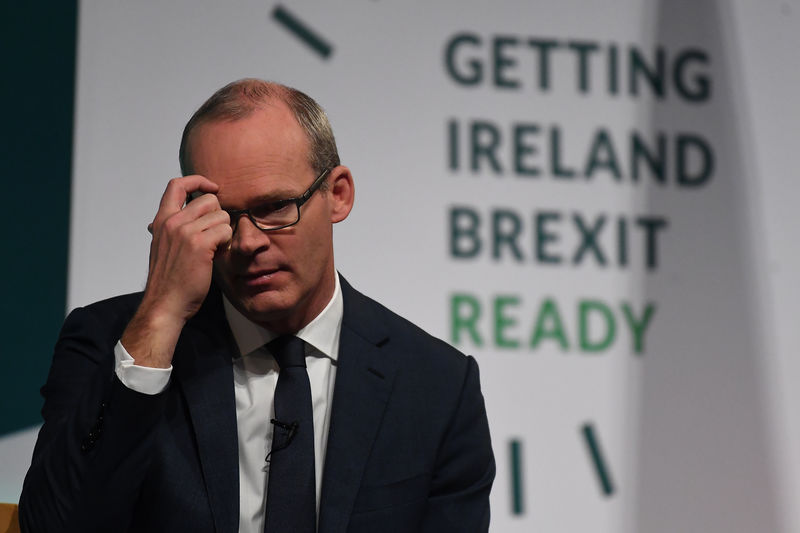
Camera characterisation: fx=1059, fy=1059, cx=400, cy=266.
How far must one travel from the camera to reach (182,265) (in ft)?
5.25

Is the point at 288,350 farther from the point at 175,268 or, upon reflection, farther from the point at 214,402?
the point at 175,268

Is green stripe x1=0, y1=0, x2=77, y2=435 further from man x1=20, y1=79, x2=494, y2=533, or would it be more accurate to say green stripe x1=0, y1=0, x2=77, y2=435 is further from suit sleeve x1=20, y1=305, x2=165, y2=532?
suit sleeve x1=20, y1=305, x2=165, y2=532

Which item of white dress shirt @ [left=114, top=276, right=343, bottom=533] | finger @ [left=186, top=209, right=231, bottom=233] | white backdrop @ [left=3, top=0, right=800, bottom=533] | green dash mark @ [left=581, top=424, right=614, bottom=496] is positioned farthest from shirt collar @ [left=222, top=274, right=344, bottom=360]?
green dash mark @ [left=581, top=424, right=614, bottom=496]

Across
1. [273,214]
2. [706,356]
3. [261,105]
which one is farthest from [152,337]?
[706,356]

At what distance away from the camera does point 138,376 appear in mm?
1524

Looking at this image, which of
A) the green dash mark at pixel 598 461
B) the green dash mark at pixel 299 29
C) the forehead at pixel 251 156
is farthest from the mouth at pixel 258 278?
the green dash mark at pixel 598 461

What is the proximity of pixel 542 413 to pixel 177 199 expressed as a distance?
1453 mm

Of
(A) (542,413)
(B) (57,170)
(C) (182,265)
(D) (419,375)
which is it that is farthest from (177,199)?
(A) (542,413)

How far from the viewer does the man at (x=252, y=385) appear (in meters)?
1.54

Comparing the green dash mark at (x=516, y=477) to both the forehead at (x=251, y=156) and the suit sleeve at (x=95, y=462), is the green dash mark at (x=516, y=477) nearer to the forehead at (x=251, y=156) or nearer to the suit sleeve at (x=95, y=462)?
the forehead at (x=251, y=156)

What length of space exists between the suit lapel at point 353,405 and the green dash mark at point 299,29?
3.48 ft

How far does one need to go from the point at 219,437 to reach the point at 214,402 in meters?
0.06

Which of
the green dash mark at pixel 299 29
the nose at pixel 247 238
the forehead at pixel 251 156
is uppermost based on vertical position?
the green dash mark at pixel 299 29

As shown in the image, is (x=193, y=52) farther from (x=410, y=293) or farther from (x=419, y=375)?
(x=419, y=375)
